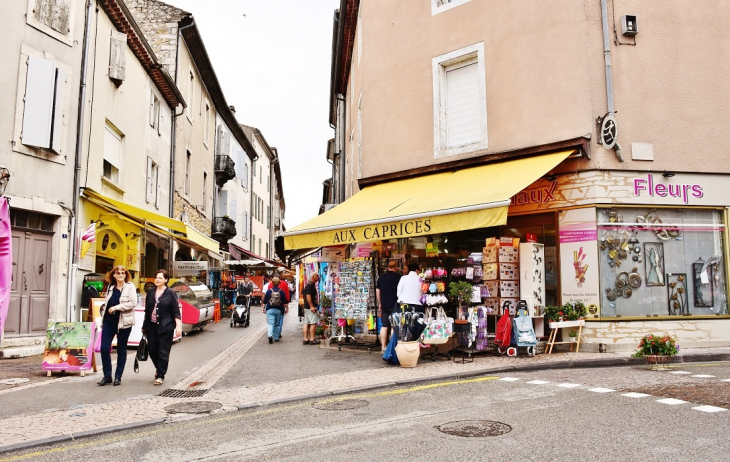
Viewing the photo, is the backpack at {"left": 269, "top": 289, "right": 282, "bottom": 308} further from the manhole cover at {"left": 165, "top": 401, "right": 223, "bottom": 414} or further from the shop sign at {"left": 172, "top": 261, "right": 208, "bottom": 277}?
the shop sign at {"left": 172, "top": 261, "right": 208, "bottom": 277}

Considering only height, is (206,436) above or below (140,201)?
below

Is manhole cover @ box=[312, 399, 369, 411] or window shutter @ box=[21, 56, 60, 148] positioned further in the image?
window shutter @ box=[21, 56, 60, 148]

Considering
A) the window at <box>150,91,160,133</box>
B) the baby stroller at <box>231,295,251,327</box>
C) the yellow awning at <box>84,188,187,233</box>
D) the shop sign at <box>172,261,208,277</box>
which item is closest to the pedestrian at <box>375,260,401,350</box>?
the yellow awning at <box>84,188,187,233</box>

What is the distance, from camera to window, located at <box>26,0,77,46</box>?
12.2 meters

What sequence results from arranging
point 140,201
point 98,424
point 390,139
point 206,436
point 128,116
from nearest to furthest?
point 206,436
point 98,424
point 390,139
point 128,116
point 140,201

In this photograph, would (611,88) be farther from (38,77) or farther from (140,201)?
(140,201)

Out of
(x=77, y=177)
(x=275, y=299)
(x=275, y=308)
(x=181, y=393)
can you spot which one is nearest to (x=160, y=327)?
(x=181, y=393)

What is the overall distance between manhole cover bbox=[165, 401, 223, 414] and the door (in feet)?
21.7

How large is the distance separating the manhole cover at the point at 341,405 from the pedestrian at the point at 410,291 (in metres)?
3.45

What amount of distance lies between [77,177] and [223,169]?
17.5 metres

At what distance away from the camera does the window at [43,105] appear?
39.2 feet

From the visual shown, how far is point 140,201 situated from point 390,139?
27.8 ft

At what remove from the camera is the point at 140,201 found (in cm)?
1788

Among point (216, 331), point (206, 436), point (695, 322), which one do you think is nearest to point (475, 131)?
point (695, 322)
